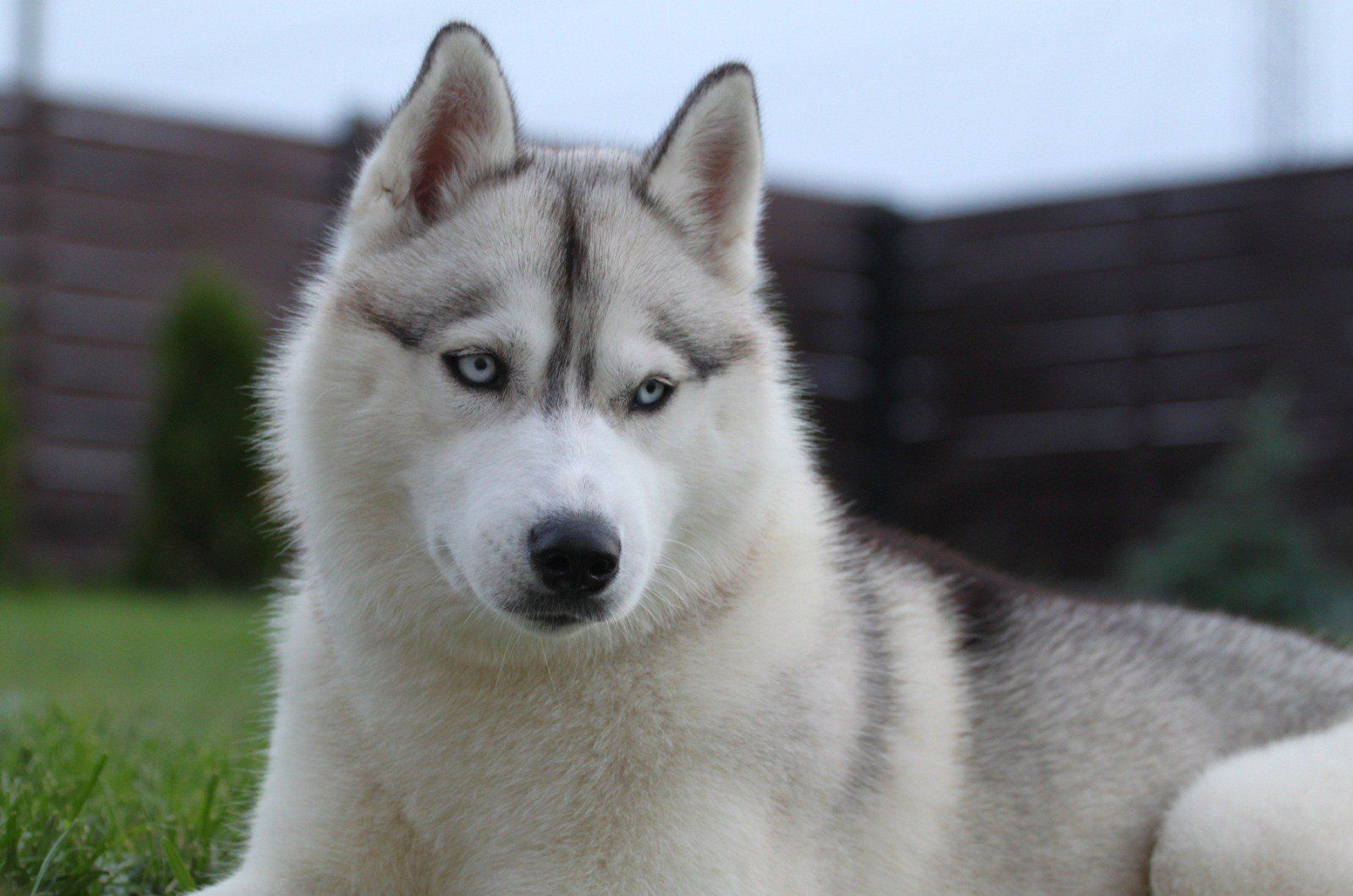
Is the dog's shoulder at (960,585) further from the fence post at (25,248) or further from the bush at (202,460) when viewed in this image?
the fence post at (25,248)

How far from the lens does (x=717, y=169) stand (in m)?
3.18

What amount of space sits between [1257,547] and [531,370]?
26.2 ft

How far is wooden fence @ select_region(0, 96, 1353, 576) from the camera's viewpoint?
35.2 feet

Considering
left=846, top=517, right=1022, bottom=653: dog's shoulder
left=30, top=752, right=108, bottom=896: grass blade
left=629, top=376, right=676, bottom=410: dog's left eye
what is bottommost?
left=30, top=752, right=108, bottom=896: grass blade

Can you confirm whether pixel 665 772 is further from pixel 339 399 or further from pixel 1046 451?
pixel 1046 451

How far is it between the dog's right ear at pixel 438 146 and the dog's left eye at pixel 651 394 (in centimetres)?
62

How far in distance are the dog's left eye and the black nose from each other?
1.25 feet

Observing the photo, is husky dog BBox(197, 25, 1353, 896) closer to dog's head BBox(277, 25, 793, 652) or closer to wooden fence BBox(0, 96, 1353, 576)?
dog's head BBox(277, 25, 793, 652)

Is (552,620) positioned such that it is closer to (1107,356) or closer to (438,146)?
(438,146)

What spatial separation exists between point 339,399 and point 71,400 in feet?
33.5

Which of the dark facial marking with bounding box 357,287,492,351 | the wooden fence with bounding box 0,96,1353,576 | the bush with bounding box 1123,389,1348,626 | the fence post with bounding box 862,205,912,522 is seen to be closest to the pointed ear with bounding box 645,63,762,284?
the dark facial marking with bounding box 357,287,492,351

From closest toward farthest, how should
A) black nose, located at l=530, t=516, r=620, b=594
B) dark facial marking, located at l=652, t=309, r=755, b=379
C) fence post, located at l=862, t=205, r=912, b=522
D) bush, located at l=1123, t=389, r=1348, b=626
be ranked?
black nose, located at l=530, t=516, r=620, b=594 < dark facial marking, located at l=652, t=309, r=755, b=379 < bush, located at l=1123, t=389, r=1348, b=626 < fence post, located at l=862, t=205, r=912, b=522

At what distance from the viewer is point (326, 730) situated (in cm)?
A: 282

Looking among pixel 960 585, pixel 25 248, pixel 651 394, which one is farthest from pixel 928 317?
pixel 651 394
